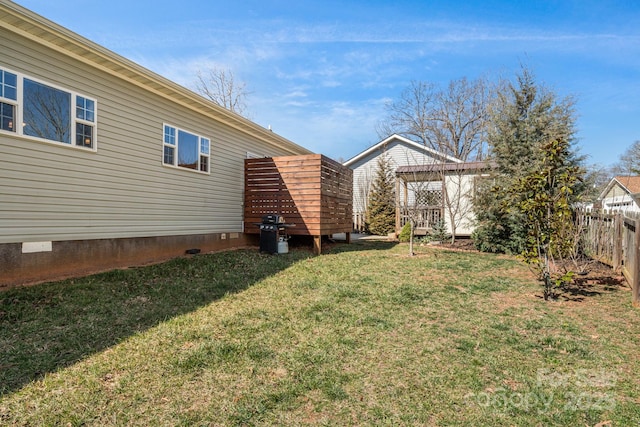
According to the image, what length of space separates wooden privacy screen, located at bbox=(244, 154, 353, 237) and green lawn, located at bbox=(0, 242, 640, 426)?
3.77 meters

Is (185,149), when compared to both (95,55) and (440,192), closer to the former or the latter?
(95,55)

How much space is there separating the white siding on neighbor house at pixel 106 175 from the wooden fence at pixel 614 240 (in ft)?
28.2

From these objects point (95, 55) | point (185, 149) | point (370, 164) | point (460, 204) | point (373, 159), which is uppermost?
point (373, 159)

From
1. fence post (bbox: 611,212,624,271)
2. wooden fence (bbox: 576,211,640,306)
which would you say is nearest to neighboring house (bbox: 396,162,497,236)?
wooden fence (bbox: 576,211,640,306)

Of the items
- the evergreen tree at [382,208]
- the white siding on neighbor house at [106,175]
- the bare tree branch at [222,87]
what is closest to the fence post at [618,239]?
the white siding on neighbor house at [106,175]

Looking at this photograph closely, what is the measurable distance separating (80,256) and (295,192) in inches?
202

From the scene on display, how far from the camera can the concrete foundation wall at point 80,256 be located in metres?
5.30

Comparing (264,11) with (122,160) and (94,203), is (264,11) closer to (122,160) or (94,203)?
(122,160)

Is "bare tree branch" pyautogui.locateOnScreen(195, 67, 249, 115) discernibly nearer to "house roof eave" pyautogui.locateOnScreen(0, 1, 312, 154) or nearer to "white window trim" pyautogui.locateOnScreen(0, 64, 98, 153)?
"house roof eave" pyautogui.locateOnScreen(0, 1, 312, 154)

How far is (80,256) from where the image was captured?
246 inches

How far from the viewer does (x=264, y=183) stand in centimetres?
1009

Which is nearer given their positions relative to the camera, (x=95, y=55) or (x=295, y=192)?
(x=95, y=55)

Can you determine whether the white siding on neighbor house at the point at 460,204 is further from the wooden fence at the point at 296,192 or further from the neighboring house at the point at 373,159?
the neighboring house at the point at 373,159

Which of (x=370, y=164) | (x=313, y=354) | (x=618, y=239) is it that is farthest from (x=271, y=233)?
(x=370, y=164)
